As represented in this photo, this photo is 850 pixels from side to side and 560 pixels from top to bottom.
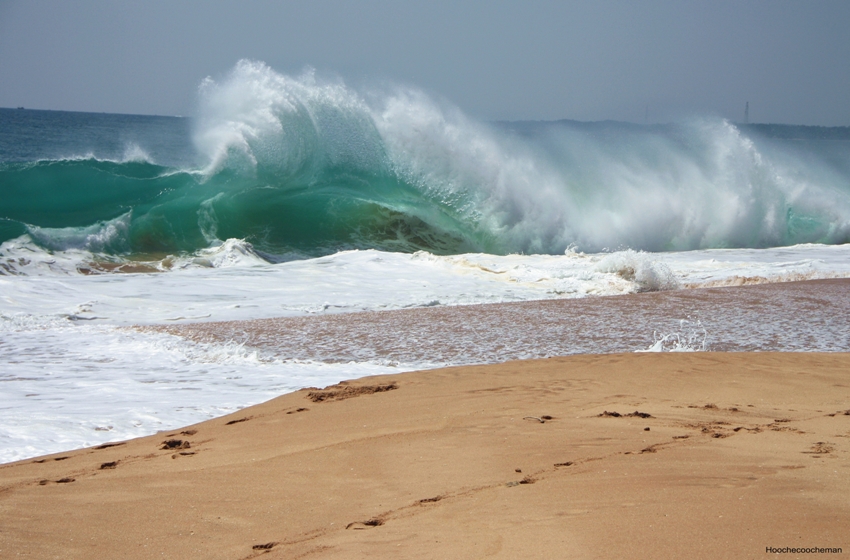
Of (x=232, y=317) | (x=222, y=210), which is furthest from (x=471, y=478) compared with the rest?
(x=222, y=210)

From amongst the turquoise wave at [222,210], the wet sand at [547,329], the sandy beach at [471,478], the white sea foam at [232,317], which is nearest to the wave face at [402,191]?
the turquoise wave at [222,210]

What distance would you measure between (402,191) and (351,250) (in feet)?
13.1

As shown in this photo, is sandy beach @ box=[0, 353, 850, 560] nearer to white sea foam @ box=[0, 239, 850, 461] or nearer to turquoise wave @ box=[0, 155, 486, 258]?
white sea foam @ box=[0, 239, 850, 461]

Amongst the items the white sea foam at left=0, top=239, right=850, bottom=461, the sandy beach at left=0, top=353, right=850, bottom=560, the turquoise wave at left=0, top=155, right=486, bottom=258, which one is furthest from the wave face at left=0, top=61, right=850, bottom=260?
the sandy beach at left=0, top=353, right=850, bottom=560

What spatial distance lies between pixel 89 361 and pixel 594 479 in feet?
16.2

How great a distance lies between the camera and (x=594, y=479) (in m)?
3.09

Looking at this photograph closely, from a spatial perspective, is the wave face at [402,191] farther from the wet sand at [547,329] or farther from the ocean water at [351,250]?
the wet sand at [547,329]

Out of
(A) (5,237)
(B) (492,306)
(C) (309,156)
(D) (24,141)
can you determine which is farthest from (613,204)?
(D) (24,141)

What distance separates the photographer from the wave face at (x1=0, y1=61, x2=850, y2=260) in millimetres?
16203

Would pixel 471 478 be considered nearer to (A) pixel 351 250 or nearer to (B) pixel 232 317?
(B) pixel 232 317

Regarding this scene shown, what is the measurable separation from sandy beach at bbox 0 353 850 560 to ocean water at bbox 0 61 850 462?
3.60 ft

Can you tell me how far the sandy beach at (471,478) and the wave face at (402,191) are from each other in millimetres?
10958

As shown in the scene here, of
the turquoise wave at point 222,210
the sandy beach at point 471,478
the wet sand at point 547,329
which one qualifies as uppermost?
the turquoise wave at point 222,210

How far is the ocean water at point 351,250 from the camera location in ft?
20.5
